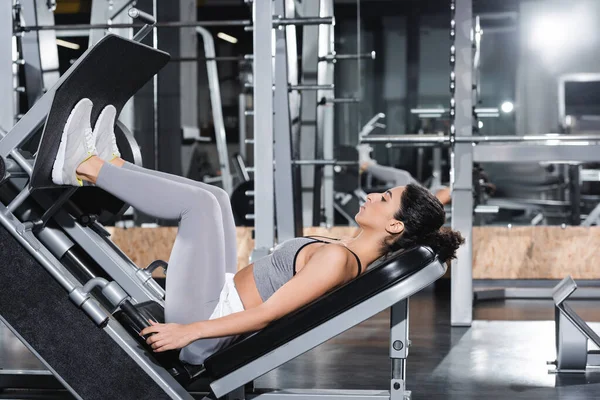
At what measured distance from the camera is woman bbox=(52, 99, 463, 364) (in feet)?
6.56

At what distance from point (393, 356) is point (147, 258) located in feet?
12.3

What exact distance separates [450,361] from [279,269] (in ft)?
4.42

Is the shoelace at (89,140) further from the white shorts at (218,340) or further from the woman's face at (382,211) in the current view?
the woman's face at (382,211)

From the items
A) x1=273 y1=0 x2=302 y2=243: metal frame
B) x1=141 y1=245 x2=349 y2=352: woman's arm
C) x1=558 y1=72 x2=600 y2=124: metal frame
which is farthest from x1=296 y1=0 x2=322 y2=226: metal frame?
x1=558 y1=72 x2=600 y2=124: metal frame

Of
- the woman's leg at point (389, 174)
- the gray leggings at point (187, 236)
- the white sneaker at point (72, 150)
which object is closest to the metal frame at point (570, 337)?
the gray leggings at point (187, 236)

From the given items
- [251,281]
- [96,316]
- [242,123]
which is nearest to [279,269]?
[251,281]

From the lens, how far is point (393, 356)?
2031 mm

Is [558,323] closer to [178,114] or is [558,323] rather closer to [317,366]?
[317,366]

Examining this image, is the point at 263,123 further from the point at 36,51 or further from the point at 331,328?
the point at 331,328

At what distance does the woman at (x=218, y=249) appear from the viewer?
78.7 inches

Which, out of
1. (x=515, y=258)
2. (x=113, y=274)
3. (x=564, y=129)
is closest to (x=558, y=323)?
(x=113, y=274)

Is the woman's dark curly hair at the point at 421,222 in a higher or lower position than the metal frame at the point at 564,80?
lower

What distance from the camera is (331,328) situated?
195cm

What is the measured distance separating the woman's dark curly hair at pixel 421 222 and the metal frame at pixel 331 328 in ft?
0.37
